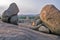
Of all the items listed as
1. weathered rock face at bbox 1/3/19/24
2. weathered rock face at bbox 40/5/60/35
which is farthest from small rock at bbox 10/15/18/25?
weathered rock face at bbox 40/5/60/35

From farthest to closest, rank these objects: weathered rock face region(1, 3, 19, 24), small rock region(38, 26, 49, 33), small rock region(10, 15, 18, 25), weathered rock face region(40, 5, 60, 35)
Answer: weathered rock face region(1, 3, 19, 24) → small rock region(10, 15, 18, 25) → small rock region(38, 26, 49, 33) → weathered rock face region(40, 5, 60, 35)

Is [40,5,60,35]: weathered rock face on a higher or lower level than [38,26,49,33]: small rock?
higher

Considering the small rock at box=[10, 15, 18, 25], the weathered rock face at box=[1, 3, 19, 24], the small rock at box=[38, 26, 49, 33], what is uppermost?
the weathered rock face at box=[1, 3, 19, 24]

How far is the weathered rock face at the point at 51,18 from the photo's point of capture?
339 inches

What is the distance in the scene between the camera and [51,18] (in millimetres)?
9047

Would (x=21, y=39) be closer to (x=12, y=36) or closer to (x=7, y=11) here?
(x=12, y=36)

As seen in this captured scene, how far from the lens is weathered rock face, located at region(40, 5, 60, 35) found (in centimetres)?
860

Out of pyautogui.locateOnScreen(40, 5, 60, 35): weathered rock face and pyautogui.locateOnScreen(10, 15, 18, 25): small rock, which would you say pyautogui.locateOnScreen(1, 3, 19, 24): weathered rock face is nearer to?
pyautogui.locateOnScreen(10, 15, 18, 25): small rock

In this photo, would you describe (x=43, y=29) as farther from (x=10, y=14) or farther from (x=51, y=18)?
(x=10, y=14)

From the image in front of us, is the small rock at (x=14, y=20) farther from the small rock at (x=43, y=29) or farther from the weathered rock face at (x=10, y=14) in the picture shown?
the small rock at (x=43, y=29)

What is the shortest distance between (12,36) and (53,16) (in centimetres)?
320

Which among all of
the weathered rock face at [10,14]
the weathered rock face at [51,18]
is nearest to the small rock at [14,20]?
the weathered rock face at [10,14]

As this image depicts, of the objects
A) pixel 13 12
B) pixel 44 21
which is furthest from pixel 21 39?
pixel 13 12

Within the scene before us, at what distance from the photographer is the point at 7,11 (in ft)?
43.0
